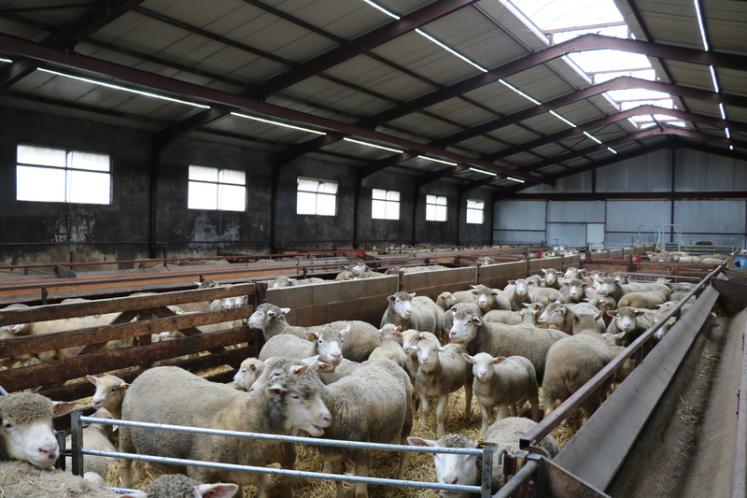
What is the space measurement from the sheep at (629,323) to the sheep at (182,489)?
6036 mm

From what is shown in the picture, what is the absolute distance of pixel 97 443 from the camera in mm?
4129

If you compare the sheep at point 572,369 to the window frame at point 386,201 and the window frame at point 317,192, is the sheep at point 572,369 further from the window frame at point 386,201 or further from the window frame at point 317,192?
the window frame at point 386,201

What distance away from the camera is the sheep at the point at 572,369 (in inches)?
205

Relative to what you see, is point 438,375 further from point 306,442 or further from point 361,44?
point 361,44

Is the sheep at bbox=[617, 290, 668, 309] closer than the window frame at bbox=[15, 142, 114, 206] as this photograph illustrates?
Yes

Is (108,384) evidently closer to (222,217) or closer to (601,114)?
(222,217)

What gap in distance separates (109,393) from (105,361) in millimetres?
654

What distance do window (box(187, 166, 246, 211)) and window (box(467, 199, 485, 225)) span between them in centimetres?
2098

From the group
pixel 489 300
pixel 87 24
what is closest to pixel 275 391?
pixel 489 300

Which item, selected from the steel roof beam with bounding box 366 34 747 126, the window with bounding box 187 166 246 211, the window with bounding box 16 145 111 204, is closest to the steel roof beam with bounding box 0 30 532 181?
the steel roof beam with bounding box 366 34 747 126

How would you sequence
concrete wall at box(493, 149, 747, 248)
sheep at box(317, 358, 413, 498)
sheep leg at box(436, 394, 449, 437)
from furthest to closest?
concrete wall at box(493, 149, 747, 248) < sheep leg at box(436, 394, 449, 437) < sheep at box(317, 358, 413, 498)

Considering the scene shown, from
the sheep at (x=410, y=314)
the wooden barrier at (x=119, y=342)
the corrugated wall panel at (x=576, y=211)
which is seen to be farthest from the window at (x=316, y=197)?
the corrugated wall panel at (x=576, y=211)

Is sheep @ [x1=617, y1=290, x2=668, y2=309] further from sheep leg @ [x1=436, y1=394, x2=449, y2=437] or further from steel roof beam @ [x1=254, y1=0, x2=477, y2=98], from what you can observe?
steel roof beam @ [x1=254, y1=0, x2=477, y2=98]

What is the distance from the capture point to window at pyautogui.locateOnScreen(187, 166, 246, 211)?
18.4m
